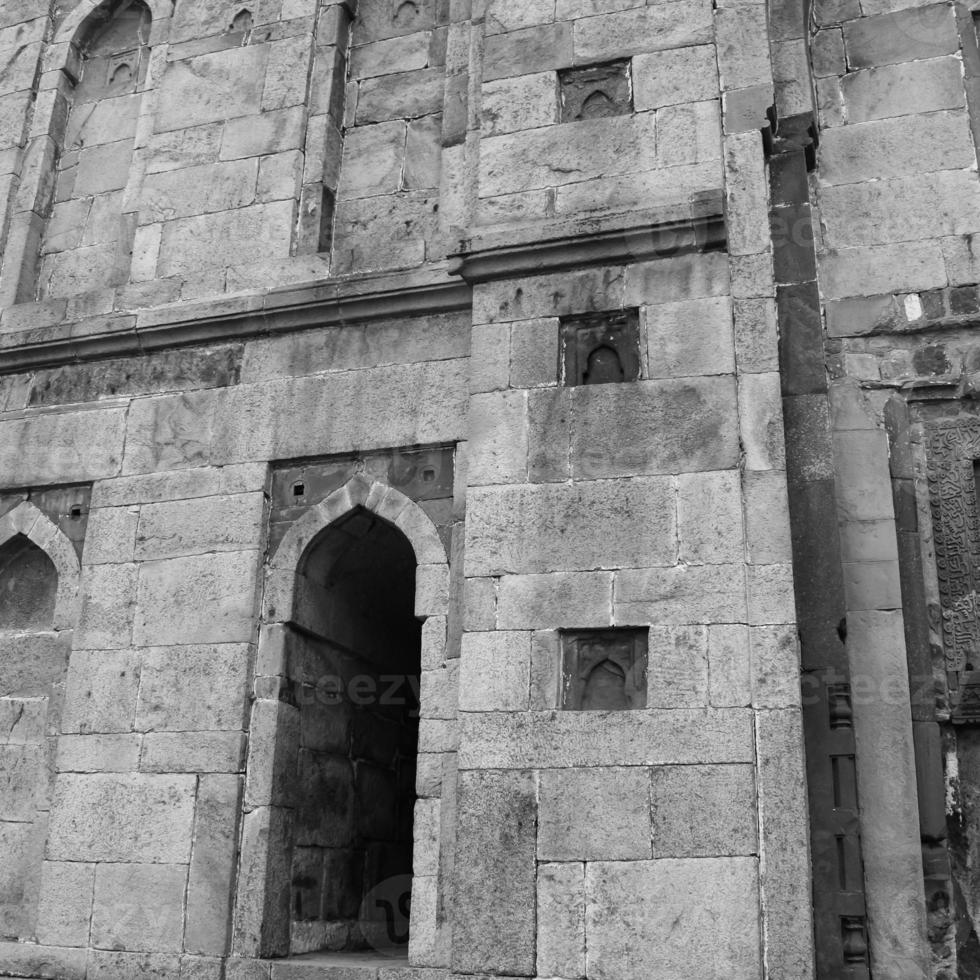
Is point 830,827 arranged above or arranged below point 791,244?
below

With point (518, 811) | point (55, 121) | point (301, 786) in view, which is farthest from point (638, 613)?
point (55, 121)

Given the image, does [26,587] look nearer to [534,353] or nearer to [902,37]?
[534,353]

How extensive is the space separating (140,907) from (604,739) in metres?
2.30

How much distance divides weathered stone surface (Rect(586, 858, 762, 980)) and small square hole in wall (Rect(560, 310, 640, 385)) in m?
2.09

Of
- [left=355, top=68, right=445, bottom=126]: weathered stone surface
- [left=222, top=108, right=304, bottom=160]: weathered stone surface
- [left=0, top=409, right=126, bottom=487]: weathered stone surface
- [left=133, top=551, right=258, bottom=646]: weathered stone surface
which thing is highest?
[left=355, top=68, right=445, bottom=126]: weathered stone surface

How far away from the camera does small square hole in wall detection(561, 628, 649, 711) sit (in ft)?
16.1

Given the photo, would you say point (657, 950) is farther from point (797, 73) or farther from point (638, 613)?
point (797, 73)

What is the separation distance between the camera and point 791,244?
19.0ft

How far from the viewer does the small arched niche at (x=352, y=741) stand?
5887 millimetres

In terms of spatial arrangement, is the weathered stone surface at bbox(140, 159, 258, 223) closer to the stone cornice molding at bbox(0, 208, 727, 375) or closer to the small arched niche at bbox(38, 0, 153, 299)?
the small arched niche at bbox(38, 0, 153, 299)

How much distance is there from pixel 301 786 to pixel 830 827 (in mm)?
2446

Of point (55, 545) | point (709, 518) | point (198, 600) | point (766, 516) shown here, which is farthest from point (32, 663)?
point (766, 516)

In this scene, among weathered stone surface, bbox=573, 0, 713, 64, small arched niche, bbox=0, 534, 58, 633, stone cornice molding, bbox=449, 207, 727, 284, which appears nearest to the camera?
stone cornice molding, bbox=449, 207, 727, 284

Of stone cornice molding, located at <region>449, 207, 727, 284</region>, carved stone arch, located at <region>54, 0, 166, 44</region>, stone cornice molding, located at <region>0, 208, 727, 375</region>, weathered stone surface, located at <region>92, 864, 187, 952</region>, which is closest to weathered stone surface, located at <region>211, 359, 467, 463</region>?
stone cornice molding, located at <region>0, 208, 727, 375</region>
